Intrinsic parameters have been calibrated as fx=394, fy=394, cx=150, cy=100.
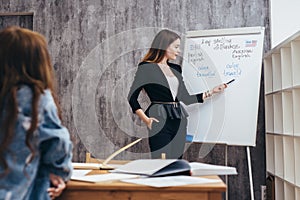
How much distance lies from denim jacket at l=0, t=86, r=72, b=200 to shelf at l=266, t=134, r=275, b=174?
2414 mm

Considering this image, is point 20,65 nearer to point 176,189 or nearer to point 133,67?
point 176,189

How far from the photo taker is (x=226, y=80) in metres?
3.17

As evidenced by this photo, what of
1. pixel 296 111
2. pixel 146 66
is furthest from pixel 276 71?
pixel 146 66

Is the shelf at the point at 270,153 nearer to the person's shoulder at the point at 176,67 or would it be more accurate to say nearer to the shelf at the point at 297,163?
the shelf at the point at 297,163

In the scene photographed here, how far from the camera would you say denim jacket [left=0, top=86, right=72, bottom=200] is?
3.92 feet

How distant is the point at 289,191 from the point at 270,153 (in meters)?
0.47

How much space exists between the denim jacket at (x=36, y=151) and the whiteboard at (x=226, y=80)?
81.5 inches

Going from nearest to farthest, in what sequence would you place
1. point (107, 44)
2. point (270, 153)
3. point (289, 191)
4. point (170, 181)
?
point (170, 181)
point (289, 191)
point (270, 153)
point (107, 44)

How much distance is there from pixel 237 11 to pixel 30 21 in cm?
198

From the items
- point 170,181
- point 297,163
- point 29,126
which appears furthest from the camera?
point 297,163

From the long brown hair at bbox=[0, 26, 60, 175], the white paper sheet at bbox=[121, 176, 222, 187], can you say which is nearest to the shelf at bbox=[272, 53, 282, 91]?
the white paper sheet at bbox=[121, 176, 222, 187]

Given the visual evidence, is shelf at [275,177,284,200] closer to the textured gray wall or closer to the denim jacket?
the textured gray wall

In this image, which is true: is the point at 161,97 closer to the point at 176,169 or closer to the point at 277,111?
the point at 277,111

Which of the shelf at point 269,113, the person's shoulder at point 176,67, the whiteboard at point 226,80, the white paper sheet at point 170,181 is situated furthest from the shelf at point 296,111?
the white paper sheet at point 170,181
